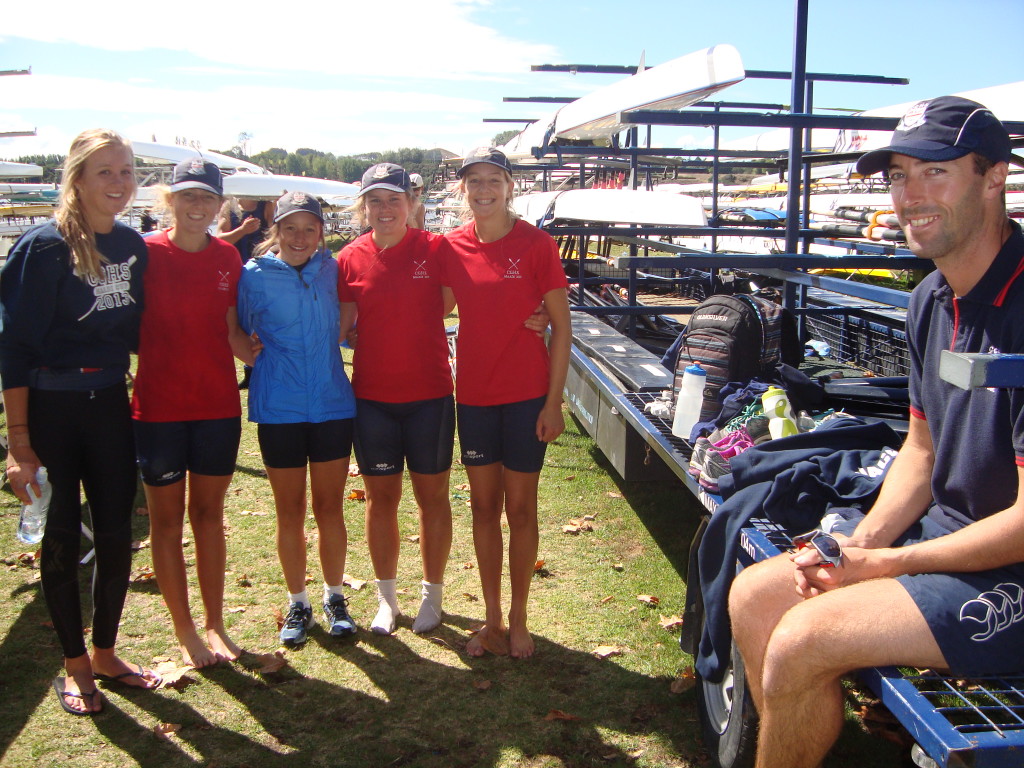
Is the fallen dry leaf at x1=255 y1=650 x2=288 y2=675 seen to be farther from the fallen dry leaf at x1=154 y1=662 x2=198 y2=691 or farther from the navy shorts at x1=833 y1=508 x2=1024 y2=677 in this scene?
the navy shorts at x1=833 y1=508 x2=1024 y2=677

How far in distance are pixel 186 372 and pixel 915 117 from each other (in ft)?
9.46

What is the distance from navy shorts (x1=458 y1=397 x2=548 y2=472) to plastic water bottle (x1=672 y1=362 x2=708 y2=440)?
777mm

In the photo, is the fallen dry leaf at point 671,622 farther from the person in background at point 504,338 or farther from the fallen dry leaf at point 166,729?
the fallen dry leaf at point 166,729

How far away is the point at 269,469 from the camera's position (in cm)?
373

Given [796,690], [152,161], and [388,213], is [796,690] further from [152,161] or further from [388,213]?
[152,161]

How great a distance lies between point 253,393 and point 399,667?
1.44 metres

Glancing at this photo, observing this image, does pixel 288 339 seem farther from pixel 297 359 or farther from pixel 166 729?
pixel 166 729

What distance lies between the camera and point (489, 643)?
3.92m

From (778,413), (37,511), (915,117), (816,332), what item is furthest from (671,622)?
(816,332)

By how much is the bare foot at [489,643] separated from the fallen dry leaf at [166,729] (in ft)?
4.29

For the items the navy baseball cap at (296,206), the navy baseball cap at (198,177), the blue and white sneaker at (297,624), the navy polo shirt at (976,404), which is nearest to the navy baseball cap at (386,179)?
the navy baseball cap at (296,206)

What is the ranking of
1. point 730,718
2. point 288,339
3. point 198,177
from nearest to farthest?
point 730,718 → point 198,177 → point 288,339

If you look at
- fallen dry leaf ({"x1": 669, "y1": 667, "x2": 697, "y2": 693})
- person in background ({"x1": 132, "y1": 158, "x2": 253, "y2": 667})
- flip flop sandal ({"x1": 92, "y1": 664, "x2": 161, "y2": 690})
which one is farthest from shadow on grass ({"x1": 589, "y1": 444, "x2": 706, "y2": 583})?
flip flop sandal ({"x1": 92, "y1": 664, "x2": 161, "y2": 690})

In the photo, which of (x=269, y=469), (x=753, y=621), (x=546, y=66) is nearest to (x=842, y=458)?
(x=753, y=621)
